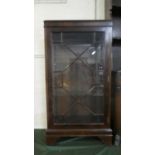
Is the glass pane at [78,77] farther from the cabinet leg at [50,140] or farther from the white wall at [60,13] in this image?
the white wall at [60,13]

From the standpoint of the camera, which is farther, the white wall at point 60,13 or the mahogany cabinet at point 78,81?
the white wall at point 60,13

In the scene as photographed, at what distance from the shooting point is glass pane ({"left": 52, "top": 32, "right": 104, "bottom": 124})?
1.66 meters

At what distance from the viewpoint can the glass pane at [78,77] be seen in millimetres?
1660

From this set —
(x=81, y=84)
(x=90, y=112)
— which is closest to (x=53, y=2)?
(x=81, y=84)

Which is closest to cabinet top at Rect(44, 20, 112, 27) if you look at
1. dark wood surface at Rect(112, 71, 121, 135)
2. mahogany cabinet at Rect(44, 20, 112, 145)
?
mahogany cabinet at Rect(44, 20, 112, 145)

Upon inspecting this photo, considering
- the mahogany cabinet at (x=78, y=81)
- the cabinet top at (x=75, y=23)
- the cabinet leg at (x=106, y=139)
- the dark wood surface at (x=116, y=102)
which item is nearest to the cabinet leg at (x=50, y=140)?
the mahogany cabinet at (x=78, y=81)

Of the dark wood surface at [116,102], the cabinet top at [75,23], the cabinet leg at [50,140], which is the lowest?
the cabinet leg at [50,140]

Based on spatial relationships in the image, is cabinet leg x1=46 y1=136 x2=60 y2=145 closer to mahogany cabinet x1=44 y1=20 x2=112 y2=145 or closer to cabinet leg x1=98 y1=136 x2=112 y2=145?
mahogany cabinet x1=44 y1=20 x2=112 y2=145
